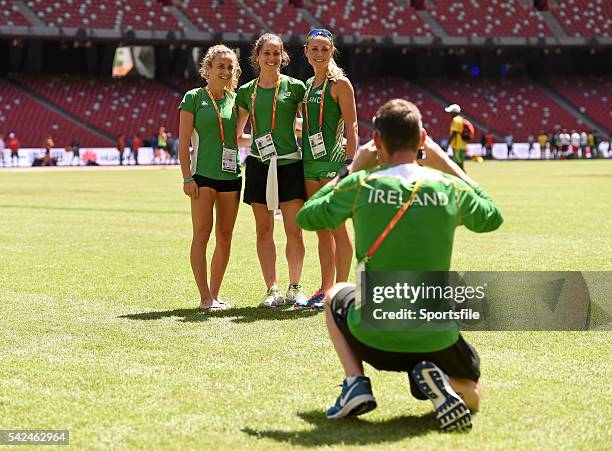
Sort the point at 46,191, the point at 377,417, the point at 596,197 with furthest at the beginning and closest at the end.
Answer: the point at 46,191 < the point at 596,197 < the point at 377,417

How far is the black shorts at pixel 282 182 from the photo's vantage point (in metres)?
8.44

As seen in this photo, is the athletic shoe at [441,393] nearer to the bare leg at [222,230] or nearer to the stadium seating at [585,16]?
the bare leg at [222,230]

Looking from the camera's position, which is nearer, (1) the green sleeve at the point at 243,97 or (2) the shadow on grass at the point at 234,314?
(2) the shadow on grass at the point at 234,314

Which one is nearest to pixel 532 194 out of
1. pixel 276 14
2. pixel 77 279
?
pixel 77 279

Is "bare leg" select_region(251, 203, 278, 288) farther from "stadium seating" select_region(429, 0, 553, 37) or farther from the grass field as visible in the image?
"stadium seating" select_region(429, 0, 553, 37)

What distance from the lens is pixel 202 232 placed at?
8555 mm

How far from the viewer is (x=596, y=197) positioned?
2317cm

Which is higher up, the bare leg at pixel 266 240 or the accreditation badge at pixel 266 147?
the accreditation badge at pixel 266 147

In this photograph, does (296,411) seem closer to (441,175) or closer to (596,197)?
(441,175)

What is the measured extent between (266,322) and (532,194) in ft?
58.8

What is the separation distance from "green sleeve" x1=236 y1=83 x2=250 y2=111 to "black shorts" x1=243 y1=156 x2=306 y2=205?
0.43 metres

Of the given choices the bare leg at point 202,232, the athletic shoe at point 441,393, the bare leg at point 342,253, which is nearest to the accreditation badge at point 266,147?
the bare leg at point 202,232

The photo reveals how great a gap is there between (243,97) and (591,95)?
6269 cm

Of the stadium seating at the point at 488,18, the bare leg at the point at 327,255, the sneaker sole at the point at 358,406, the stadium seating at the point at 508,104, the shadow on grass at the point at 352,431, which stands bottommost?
the stadium seating at the point at 508,104
